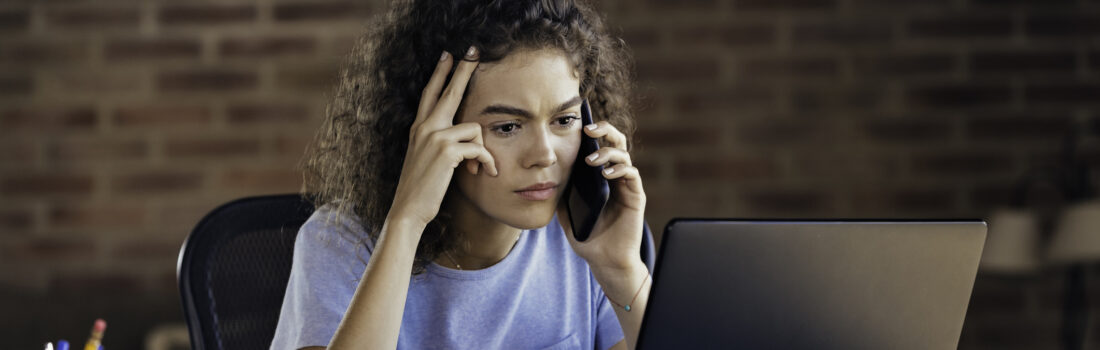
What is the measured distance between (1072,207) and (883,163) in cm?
46

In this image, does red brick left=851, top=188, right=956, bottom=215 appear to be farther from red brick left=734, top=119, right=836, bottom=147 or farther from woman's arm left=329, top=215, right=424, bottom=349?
woman's arm left=329, top=215, right=424, bottom=349

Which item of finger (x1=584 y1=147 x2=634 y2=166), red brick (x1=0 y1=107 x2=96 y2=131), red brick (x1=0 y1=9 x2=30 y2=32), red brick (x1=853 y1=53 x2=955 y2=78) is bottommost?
red brick (x1=0 y1=107 x2=96 y2=131)

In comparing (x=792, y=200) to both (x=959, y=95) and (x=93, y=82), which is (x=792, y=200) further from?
(x=93, y=82)

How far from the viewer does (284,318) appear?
1.24 meters

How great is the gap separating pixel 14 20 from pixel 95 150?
375mm

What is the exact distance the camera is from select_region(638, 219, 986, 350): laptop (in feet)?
2.64

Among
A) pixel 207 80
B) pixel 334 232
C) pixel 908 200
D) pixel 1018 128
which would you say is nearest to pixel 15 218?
pixel 207 80

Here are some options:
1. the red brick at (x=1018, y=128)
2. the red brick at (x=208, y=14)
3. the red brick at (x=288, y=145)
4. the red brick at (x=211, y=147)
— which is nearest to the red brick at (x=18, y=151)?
the red brick at (x=211, y=147)

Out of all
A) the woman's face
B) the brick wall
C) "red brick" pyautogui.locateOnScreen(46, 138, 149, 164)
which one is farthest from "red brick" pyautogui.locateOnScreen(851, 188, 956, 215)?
"red brick" pyautogui.locateOnScreen(46, 138, 149, 164)

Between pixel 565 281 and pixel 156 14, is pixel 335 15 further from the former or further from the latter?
pixel 565 281

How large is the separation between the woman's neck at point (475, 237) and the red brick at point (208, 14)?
136 centimetres

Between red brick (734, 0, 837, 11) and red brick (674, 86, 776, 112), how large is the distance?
202 mm

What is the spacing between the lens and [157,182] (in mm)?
2494

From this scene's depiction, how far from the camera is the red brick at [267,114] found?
2.50m
